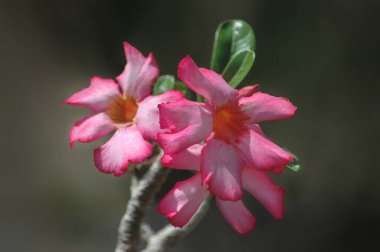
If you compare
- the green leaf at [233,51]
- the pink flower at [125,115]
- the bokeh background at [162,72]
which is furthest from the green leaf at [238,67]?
the bokeh background at [162,72]

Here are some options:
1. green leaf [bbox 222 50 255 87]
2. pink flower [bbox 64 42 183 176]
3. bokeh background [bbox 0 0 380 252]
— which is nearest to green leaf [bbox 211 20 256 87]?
green leaf [bbox 222 50 255 87]

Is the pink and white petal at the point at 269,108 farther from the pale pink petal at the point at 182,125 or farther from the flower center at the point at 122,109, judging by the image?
the flower center at the point at 122,109

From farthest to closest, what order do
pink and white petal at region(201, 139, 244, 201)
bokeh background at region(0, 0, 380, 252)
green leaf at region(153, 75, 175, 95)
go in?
1. bokeh background at region(0, 0, 380, 252)
2. green leaf at region(153, 75, 175, 95)
3. pink and white petal at region(201, 139, 244, 201)

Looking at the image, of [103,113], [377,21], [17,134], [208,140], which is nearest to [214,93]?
[208,140]

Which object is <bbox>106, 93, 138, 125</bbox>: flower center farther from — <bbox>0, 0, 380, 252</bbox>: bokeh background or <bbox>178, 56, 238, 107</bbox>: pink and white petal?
<bbox>0, 0, 380, 252</bbox>: bokeh background

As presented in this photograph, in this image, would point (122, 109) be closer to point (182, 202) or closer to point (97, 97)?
point (97, 97)

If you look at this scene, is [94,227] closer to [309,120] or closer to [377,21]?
[309,120]
